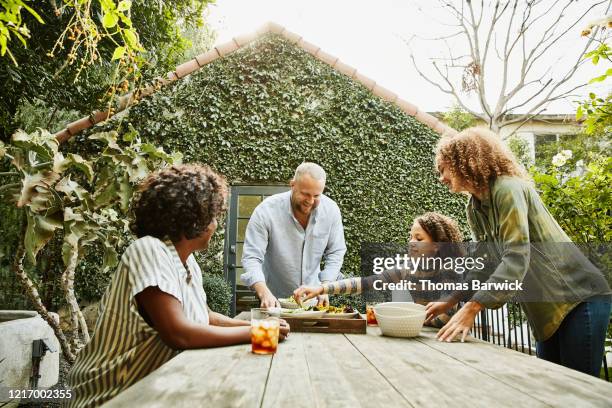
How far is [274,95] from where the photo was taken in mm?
6570

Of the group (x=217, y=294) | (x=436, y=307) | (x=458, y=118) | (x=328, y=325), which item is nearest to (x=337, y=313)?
(x=328, y=325)

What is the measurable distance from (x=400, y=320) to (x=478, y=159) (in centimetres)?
74

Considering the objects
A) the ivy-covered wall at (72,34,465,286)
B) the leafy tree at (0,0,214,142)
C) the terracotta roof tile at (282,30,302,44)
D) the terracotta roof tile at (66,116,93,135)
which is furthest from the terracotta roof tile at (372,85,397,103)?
the terracotta roof tile at (66,116,93,135)

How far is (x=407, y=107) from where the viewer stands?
6.54 m

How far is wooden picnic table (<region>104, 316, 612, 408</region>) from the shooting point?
0.89 m

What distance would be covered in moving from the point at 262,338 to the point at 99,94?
498 centimetres

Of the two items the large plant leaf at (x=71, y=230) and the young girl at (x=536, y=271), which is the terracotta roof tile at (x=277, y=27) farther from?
the young girl at (x=536, y=271)

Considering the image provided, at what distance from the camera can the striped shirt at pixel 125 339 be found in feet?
4.27

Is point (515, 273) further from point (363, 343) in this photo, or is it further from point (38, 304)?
point (38, 304)

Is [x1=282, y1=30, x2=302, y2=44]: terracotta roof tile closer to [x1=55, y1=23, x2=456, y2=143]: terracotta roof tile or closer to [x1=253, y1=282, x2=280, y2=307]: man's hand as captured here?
[x1=55, y1=23, x2=456, y2=143]: terracotta roof tile

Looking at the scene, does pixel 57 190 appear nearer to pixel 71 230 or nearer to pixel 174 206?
pixel 71 230

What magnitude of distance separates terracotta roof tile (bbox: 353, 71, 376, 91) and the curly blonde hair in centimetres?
490

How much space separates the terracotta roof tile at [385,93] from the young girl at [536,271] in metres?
4.93

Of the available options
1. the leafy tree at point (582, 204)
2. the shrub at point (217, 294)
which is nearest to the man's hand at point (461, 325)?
the leafy tree at point (582, 204)
